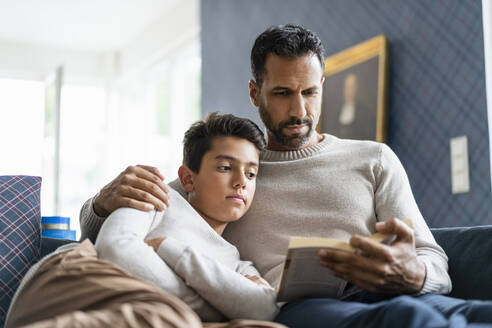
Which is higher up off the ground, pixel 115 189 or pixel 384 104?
pixel 384 104

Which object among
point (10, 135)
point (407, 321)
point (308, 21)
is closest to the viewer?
point (407, 321)

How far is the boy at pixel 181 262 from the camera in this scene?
3.44 ft

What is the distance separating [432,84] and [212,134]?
1.23 metres

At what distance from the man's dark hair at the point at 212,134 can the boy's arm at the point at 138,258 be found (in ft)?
1.11

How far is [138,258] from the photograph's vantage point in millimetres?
1185

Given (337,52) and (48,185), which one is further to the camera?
(48,185)

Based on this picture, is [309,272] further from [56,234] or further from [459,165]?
[459,165]

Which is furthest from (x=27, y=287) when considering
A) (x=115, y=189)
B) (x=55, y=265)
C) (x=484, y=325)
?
(x=484, y=325)

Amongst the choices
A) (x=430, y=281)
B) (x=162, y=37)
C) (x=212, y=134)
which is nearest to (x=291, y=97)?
(x=212, y=134)

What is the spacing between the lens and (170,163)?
5.66 meters

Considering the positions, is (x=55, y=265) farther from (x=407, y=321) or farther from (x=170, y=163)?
(x=170, y=163)

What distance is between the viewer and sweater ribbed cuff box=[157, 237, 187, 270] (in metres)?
1.25

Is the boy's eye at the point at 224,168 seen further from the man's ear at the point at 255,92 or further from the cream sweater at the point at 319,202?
the man's ear at the point at 255,92

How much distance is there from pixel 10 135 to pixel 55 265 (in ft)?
17.0
